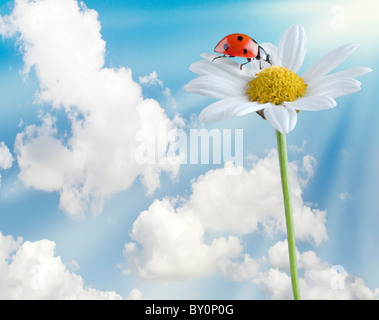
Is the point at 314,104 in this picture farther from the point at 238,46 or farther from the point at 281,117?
the point at 238,46

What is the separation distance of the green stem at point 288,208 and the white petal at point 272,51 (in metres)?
0.39

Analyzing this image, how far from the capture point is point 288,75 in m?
1.43

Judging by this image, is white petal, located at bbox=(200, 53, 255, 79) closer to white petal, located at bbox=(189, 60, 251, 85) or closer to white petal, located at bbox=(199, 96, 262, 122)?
white petal, located at bbox=(189, 60, 251, 85)

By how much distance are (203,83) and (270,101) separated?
209 mm

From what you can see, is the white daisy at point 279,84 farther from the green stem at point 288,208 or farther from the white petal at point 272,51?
the green stem at point 288,208

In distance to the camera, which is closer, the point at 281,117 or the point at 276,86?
the point at 281,117

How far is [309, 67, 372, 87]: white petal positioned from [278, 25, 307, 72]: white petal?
0.13 metres

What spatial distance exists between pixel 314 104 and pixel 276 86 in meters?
0.21

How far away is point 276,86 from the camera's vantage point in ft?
4.52

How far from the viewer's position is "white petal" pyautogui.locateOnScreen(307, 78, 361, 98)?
126cm

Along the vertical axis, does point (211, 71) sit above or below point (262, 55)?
below

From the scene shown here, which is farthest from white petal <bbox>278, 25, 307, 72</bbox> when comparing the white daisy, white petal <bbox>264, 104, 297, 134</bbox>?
white petal <bbox>264, 104, 297, 134</bbox>

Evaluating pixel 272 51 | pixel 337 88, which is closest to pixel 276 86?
pixel 337 88
